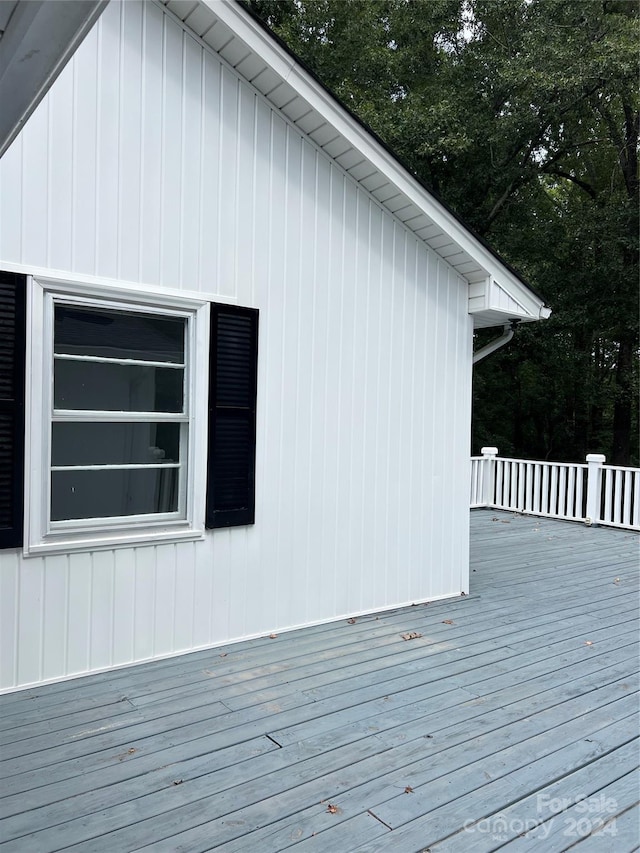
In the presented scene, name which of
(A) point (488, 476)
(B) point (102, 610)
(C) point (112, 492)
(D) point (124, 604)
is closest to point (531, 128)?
(A) point (488, 476)

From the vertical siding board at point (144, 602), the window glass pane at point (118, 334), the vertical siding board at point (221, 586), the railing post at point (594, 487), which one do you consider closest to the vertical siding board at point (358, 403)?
the vertical siding board at point (221, 586)

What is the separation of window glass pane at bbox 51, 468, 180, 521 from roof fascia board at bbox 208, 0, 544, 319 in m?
2.49

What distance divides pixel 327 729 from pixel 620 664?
6.65 feet

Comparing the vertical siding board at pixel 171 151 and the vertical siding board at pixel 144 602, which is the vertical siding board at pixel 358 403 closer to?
the vertical siding board at pixel 171 151

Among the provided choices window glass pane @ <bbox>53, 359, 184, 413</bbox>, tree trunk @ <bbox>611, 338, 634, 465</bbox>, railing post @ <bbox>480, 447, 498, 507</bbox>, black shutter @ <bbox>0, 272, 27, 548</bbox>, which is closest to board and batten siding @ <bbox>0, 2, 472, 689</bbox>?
black shutter @ <bbox>0, 272, 27, 548</bbox>

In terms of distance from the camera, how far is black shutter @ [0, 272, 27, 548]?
306 cm

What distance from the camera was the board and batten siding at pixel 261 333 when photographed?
3.27 meters

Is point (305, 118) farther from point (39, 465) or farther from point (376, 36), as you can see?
point (376, 36)

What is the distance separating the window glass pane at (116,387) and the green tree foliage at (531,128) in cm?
910

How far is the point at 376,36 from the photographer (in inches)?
477

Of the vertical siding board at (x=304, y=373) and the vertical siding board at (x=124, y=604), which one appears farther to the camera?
the vertical siding board at (x=304, y=373)

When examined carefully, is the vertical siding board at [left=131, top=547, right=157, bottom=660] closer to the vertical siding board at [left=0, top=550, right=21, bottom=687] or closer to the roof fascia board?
the vertical siding board at [left=0, top=550, right=21, bottom=687]

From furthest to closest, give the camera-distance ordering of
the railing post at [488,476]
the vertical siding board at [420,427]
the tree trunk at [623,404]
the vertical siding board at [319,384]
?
the tree trunk at [623,404] → the railing post at [488,476] → the vertical siding board at [420,427] → the vertical siding board at [319,384]

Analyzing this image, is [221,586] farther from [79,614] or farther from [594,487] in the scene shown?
[594,487]
